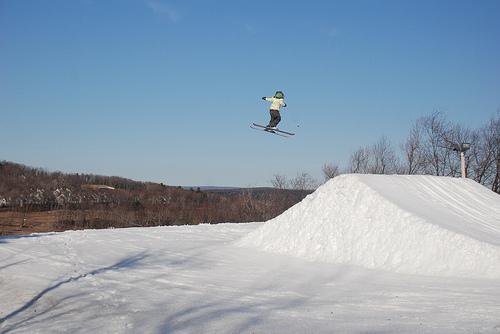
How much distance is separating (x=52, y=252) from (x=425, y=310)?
10466 mm

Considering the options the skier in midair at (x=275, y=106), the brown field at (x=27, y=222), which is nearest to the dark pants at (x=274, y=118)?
the skier in midair at (x=275, y=106)

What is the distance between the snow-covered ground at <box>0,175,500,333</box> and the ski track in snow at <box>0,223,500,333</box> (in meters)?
0.03

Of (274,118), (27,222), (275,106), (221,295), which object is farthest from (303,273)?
(27,222)

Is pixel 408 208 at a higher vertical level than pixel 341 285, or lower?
higher

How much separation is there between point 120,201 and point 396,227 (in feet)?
134

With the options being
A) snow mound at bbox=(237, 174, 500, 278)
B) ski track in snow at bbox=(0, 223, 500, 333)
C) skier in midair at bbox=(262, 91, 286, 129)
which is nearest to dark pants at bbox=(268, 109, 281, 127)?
skier in midair at bbox=(262, 91, 286, 129)

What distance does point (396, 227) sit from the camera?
11.9 meters

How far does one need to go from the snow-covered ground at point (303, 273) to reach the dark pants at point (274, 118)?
3.42m

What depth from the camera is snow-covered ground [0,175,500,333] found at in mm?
7438

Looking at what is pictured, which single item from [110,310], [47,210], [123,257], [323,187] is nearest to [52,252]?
[123,257]

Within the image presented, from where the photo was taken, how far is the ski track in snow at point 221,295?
23.6 feet

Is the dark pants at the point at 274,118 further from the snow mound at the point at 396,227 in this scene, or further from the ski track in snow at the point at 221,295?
the ski track in snow at the point at 221,295

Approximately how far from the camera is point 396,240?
11633 millimetres

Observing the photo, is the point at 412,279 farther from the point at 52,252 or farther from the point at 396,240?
the point at 52,252
